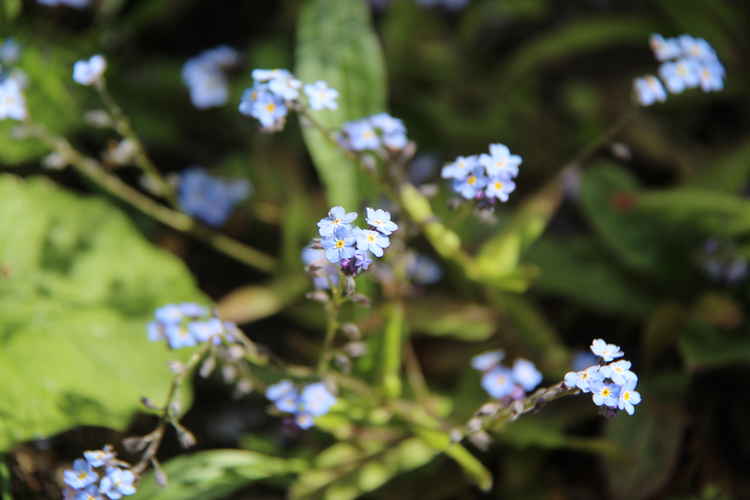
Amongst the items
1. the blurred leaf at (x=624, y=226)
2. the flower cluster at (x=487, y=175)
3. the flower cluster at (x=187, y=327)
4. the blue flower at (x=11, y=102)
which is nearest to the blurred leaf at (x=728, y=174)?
the blurred leaf at (x=624, y=226)

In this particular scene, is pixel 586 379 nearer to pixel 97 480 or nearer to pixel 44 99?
pixel 97 480

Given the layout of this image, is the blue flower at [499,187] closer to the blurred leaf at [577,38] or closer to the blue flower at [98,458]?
the blue flower at [98,458]

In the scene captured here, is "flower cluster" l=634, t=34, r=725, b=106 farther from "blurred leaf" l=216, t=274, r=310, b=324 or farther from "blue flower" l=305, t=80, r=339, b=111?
"blurred leaf" l=216, t=274, r=310, b=324

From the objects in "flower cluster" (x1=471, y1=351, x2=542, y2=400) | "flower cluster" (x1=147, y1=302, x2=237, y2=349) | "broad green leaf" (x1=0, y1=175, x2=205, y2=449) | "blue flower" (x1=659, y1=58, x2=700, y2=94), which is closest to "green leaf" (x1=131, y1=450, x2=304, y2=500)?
"broad green leaf" (x1=0, y1=175, x2=205, y2=449)

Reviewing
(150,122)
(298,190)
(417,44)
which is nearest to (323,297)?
(298,190)

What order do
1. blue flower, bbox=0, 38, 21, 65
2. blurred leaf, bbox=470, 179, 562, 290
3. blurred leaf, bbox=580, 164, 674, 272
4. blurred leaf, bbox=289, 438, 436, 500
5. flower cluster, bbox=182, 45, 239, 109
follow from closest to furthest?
blurred leaf, bbox=289, 438, 436, 500 < blurred leaf, bbox=470, 179, 562, 290 < blue flower, bbox=0, 38, 21, 65 < blurred leaf, bbox=580, 164, 674, 272 < flower cluster, bbox=182, 45, 239, 109

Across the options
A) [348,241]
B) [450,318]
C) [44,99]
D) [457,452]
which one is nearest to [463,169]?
[348,241]
